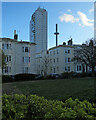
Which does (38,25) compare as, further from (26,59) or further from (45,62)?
(45,62)

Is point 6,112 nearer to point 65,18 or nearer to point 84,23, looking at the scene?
point 65,18

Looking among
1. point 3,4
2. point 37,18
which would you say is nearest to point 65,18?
point 37,18

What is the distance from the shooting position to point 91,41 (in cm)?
2048

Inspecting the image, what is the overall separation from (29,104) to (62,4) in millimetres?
2092

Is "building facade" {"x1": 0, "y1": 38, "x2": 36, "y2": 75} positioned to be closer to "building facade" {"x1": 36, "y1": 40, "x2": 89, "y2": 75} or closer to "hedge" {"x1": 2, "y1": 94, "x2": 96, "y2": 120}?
"building facade" {"x1": 36, "y1": 40, "x2": 89, "y2": 75}

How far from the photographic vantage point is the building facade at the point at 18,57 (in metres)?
20.5

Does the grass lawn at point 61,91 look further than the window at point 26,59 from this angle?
No

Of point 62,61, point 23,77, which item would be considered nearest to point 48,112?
point 23,77

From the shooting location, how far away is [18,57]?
71.8ft

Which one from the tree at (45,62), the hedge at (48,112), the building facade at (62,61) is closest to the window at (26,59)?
the building facade at (62,61)

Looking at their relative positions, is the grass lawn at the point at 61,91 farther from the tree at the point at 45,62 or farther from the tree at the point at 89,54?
the tree at the point at 45,62

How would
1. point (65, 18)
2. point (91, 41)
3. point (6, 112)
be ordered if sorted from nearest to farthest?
1. point (6, 112)
2. point (65, 18)
3. point (91, 41)

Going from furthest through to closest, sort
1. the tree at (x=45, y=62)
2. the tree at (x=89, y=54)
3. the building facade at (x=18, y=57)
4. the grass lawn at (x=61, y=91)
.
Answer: the tree at (x=45, y=62) → the building facade at (x=18, y=57) → the tree at (x=89, y=54) → the grass lawn at (x=61, y=91)

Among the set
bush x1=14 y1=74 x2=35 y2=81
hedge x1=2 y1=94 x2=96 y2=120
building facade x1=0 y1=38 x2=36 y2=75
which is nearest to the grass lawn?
hedge x1=2 y1=94 x2=96 y2=120
